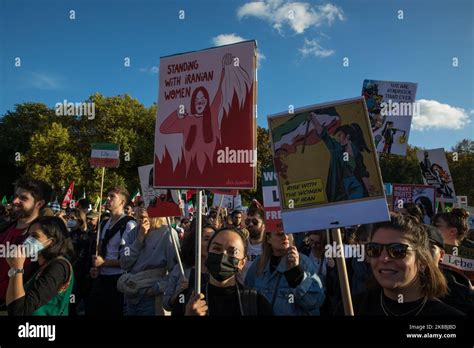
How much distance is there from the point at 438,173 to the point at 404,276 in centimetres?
619

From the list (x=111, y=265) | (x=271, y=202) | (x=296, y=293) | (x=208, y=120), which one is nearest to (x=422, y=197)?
(x=271, y=202)

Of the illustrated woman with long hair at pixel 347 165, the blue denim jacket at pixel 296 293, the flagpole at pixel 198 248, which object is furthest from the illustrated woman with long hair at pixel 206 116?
the blue denim jacket at pixel 296 293

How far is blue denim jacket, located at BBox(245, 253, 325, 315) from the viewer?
3145 mm

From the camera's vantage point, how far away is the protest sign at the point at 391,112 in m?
7.02

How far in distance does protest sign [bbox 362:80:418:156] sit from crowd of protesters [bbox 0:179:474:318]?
7.42 ft

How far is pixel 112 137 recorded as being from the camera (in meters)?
35.9

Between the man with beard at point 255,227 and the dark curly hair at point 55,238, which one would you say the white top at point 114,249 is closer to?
the man with beard at point 255,227

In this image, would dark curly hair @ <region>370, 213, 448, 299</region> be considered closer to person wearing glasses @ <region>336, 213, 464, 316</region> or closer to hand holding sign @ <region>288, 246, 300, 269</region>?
person wearing glasses @ <region>336, 213, 464, 316</region>

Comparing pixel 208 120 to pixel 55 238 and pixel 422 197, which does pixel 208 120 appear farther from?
pixel 422 197

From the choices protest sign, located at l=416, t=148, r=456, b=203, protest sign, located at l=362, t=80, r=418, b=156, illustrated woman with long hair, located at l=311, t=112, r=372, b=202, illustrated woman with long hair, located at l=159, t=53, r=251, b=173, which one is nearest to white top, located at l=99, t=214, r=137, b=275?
illustrated woman with long hair, located at l=159, t=53, r=251, b=173

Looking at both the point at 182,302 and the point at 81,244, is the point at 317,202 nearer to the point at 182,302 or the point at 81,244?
the point at 182,302

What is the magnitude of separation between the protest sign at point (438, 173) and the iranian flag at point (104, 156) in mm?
5721

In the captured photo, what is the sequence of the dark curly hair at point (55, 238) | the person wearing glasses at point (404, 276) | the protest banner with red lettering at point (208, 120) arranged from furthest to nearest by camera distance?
the dark curly hair at point (55, 238) < the protest banner with red lettering at point (208, 120) < the person wearing glasses at point (404, 276)

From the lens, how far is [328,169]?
2.56 meters
